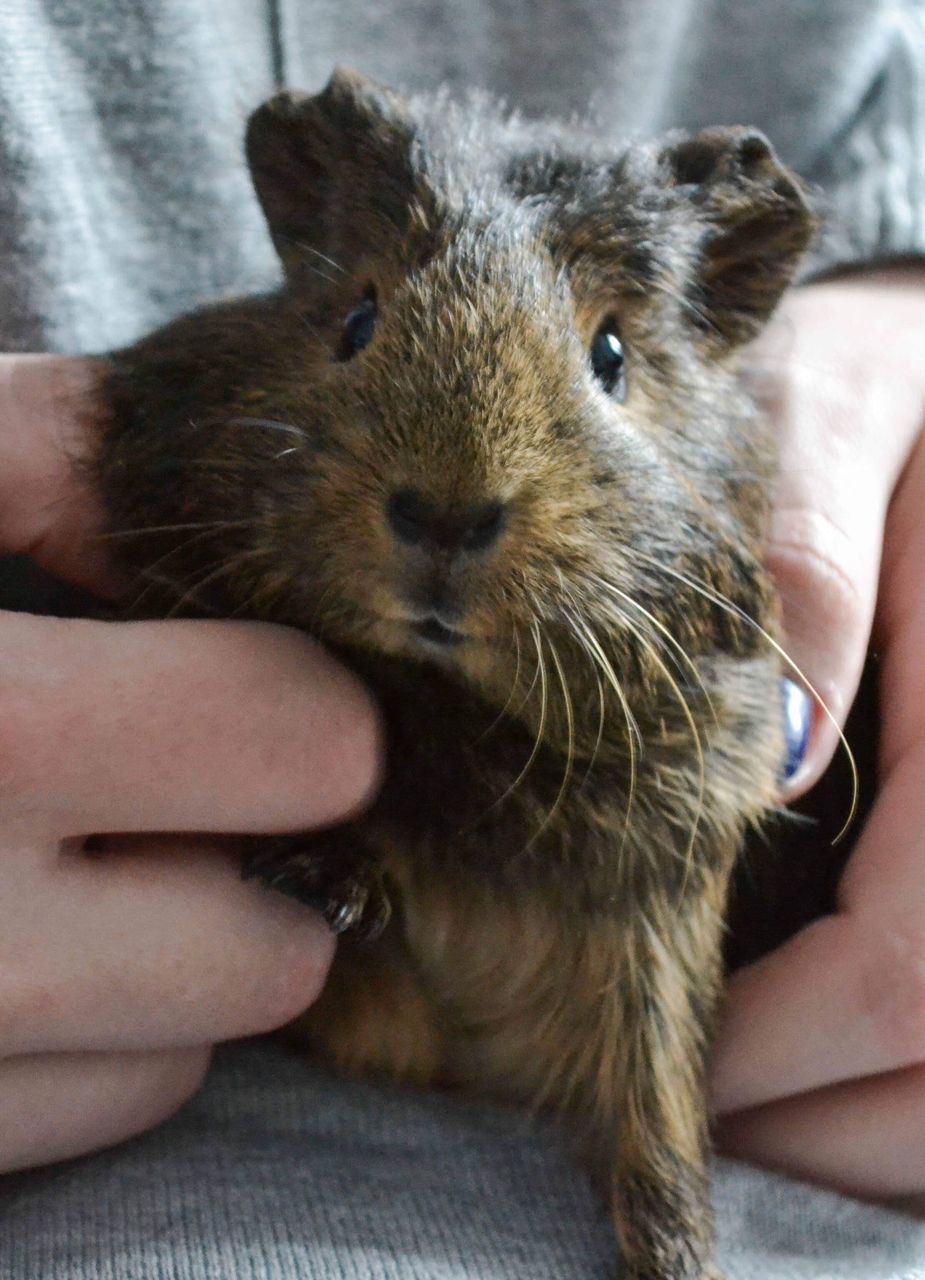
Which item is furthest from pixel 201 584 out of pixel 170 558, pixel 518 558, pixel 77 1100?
pixel 77 1100

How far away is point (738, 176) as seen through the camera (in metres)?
1.18

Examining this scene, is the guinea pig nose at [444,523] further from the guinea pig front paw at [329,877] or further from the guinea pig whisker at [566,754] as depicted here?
the guinea pig front paw at [329,877]

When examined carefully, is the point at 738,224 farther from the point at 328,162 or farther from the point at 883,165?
the point at 883,165

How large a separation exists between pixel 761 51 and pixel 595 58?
25cm

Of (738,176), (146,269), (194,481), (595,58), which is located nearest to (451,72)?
(595,58)

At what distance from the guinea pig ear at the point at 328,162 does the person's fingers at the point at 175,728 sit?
0.37 metres

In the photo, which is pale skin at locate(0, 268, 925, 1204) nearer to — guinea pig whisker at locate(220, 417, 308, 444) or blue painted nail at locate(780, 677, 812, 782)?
blue painted nail at locate(780, 677, 812, 782)

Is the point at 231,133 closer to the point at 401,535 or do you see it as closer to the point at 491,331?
the point at 491,331

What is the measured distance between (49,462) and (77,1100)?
1.79 feet

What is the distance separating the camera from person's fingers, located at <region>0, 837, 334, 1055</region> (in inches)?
38.8

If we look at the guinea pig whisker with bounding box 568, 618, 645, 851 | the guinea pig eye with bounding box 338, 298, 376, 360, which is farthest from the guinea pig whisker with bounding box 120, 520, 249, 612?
the guinea pig whisker with bounding box 568, 618, 645, 851

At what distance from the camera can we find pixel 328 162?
115cm

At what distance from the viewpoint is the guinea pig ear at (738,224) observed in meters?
1.17

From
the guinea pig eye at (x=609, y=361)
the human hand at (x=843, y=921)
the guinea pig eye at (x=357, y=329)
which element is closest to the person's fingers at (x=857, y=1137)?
the human hand at (x=843, y=921)
